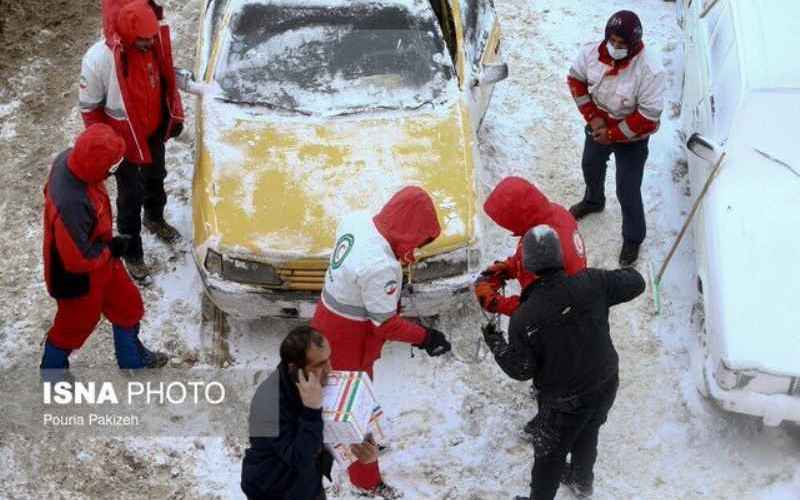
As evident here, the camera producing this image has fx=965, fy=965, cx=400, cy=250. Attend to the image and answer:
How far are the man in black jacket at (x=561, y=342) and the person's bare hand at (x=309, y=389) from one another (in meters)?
1.07

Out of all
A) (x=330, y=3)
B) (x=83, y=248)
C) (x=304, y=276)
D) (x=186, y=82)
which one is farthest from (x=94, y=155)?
(x=330, y=3)

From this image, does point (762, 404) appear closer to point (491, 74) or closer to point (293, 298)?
point (293, 298)

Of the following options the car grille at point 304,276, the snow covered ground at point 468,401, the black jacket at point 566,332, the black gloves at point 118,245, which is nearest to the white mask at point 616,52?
the snow covered ground at point 468,401

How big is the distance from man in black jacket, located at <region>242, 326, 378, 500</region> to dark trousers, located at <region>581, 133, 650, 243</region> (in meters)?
3.43

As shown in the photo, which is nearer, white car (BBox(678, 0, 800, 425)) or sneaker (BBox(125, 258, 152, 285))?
white car (BBox(678, 0, 800, 425))

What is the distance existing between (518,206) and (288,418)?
1.69m

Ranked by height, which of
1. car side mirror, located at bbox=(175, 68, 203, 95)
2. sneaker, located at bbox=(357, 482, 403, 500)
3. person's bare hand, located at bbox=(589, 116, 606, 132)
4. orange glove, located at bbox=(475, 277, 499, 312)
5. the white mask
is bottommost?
sneaker, located at bbox=(357, 482, 403, 500)

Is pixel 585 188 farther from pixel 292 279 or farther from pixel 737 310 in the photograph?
pixel 292 279

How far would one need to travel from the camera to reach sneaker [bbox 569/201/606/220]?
24.0 ft

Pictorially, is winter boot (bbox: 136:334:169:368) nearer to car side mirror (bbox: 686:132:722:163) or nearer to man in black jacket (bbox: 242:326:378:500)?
man in black jacket (bbox: 242:326:378:500)

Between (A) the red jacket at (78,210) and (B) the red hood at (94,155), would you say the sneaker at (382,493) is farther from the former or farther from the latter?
(B) the red hood at (94,155)

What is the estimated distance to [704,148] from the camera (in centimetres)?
637

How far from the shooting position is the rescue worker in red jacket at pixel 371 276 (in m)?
4.48

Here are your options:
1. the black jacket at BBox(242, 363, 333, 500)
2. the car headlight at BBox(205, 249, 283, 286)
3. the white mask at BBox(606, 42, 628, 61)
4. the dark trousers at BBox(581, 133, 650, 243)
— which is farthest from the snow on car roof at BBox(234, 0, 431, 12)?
the black jacket at BBox(242, 363, 333, 500)
